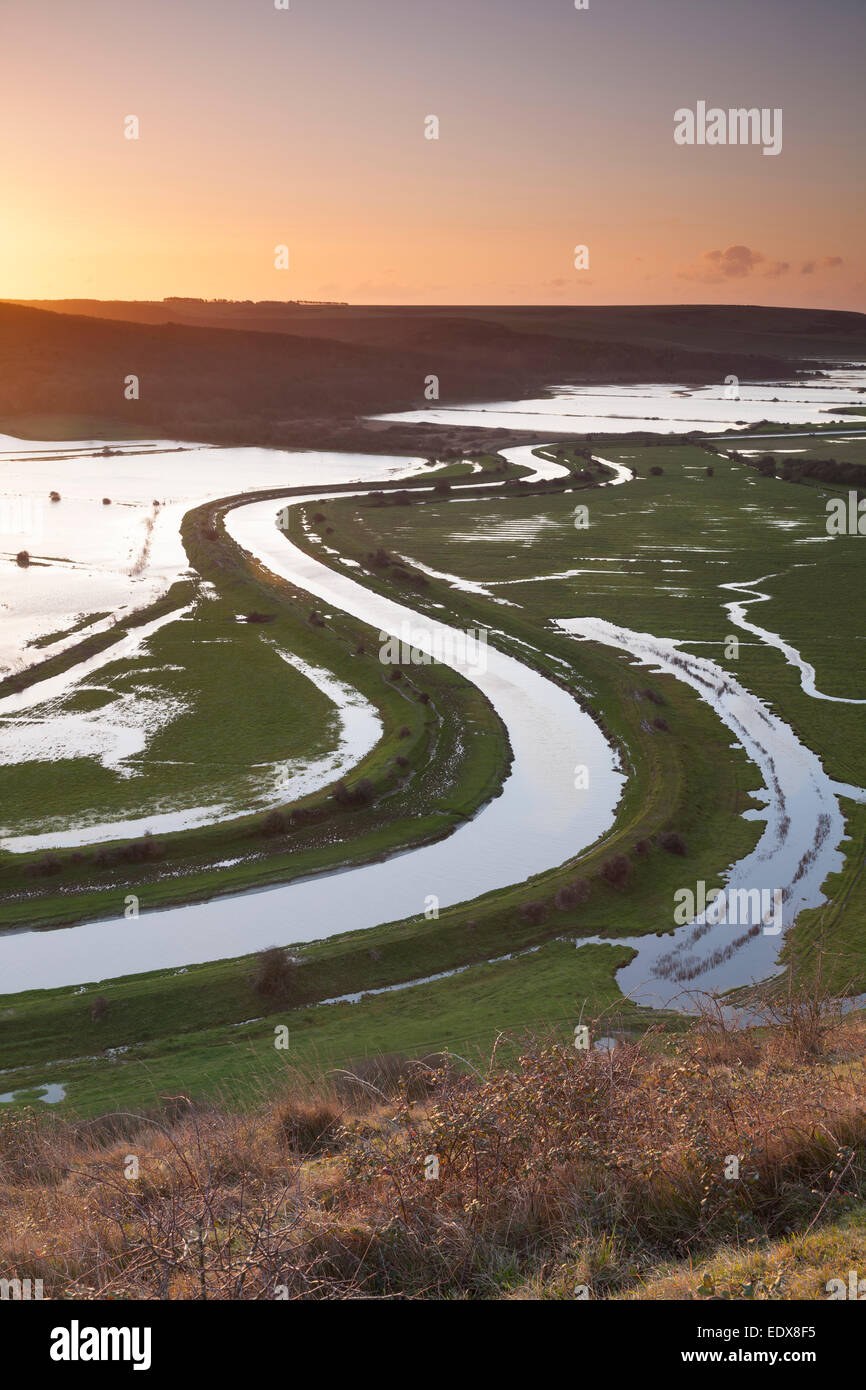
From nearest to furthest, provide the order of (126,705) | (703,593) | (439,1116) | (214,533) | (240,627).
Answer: (439,1116) → (126,705) → (240,627) → (703,593) → (214,533)

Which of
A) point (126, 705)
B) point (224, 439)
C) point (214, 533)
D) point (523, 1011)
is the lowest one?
point (523, 1011)

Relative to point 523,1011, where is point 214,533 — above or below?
above

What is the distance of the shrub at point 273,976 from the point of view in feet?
83.8

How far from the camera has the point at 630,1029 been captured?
2286 cm

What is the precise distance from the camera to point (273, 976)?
25.6 meters

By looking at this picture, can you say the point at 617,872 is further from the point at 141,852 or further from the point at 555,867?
the point at 141,852

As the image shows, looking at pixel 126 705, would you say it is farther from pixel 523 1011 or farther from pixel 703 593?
pixel 703 593

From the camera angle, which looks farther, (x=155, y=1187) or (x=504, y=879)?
(x=504, y=879)

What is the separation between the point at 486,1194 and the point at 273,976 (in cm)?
1730

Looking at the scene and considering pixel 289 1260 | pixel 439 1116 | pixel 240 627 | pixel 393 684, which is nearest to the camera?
pixel 289 1260

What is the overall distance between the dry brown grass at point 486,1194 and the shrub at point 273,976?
540 inches

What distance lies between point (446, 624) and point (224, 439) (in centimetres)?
10835

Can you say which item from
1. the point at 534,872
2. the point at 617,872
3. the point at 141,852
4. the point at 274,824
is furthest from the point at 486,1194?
the point at 274,824
